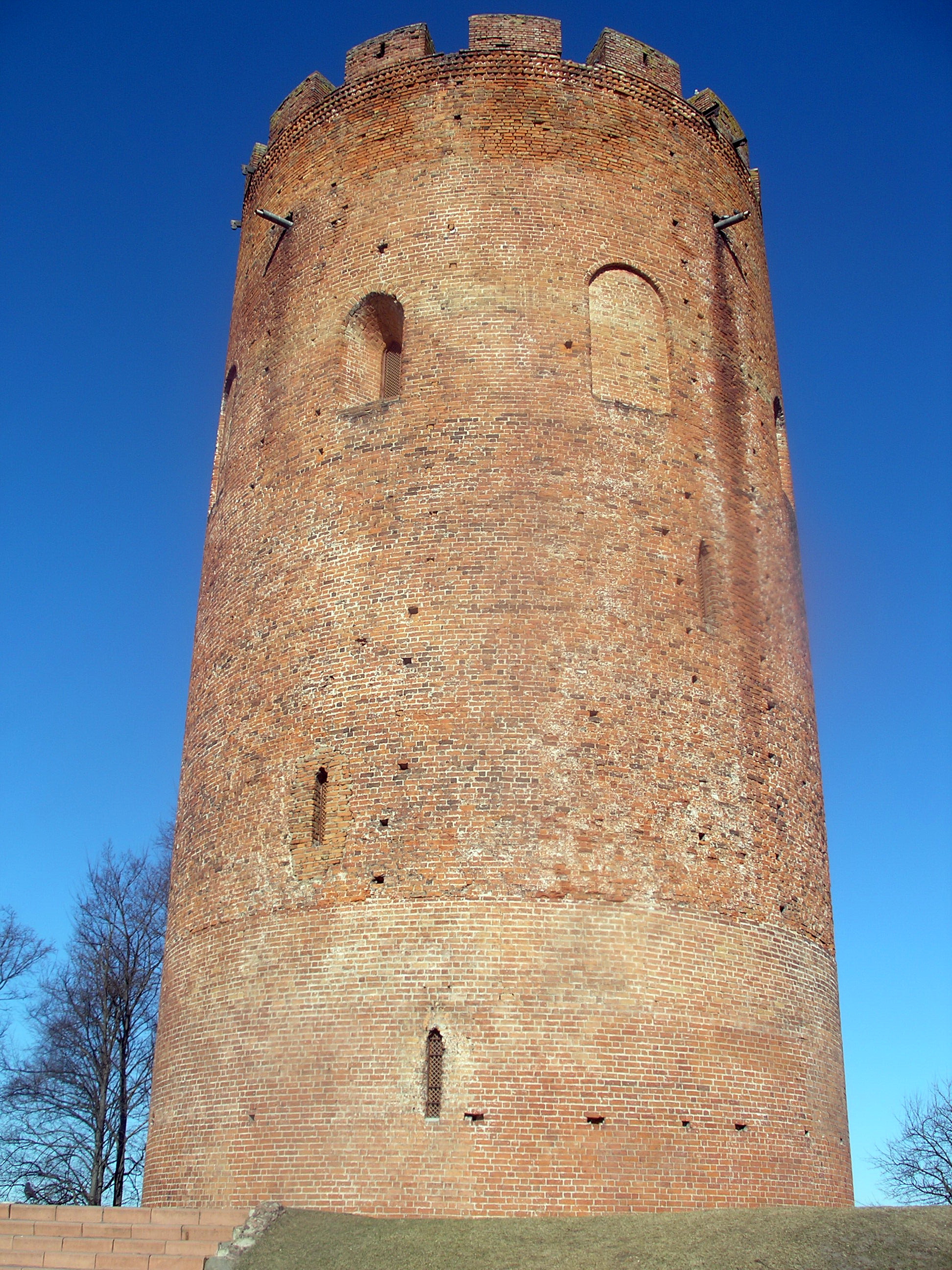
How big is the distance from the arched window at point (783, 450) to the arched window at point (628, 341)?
215cm

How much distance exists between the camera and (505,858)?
33.6ft

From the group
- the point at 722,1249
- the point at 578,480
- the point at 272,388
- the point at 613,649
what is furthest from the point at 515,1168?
the point at 272,388

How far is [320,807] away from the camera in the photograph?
11023mm

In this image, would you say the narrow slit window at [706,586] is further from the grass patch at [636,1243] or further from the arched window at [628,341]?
the grass patch at [636,1243]

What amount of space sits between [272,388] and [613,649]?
5105 millimetres

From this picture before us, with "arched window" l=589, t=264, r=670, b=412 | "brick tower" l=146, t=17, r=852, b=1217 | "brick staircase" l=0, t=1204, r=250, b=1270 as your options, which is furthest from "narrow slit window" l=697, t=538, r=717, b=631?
"brick staircase" l=0, t=1204, r=250, b=1270

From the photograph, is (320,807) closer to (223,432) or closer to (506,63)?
(223,432)

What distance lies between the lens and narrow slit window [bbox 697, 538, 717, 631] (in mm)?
12023

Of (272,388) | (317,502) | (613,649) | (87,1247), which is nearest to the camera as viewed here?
(87,1247)

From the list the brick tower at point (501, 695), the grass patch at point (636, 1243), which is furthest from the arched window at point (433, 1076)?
the grass patch at point (636, 1243)

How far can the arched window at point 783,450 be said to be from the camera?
1425 cm

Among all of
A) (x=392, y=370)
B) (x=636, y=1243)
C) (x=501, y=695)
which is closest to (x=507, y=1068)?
(x=636, y=1243)

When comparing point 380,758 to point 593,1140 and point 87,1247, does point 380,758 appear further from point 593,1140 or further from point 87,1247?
point 87,1247

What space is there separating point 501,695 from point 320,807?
194 centimetres
